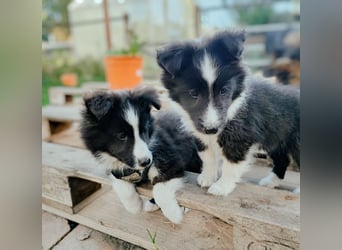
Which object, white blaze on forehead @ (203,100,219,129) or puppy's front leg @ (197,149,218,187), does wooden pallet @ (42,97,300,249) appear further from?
white blaze on forehead @ (203,100,219,129)

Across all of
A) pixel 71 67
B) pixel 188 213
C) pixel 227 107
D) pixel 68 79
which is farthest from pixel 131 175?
pixel 71 67

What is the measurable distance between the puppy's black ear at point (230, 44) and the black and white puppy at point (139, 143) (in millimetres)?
161

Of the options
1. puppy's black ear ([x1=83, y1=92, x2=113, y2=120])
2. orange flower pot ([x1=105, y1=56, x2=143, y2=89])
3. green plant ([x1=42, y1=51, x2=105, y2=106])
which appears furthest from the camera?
green plant ([x1=42, y1=51, x2=105, y2=106])

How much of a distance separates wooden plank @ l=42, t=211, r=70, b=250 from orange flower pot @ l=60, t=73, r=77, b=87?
631mm

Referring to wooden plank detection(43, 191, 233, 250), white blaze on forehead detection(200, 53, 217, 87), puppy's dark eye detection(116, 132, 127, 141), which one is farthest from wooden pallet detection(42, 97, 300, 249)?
white blaze on forehead detection(200, 53, 217, 87)

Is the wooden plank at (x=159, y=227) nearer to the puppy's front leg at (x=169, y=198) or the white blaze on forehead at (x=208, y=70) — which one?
the puppy's front leg at (x=169, y=198)

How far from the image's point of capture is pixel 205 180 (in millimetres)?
696

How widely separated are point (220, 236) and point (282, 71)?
485 mm

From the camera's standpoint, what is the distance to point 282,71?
88 cm

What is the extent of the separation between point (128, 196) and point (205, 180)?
0.17m

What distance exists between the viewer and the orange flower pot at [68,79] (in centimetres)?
129

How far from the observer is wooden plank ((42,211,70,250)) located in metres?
0.75
